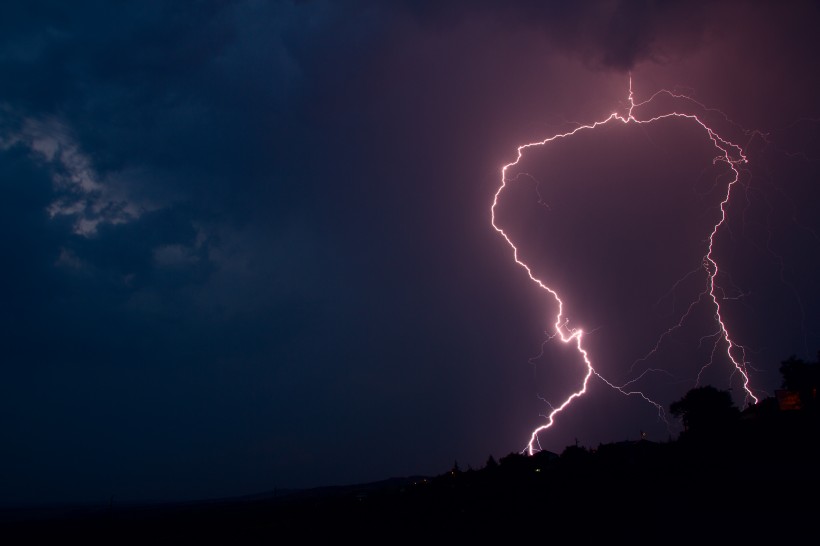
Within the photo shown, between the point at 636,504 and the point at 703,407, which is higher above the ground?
the point at 703,407

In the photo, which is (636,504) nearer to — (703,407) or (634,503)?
(634,503)

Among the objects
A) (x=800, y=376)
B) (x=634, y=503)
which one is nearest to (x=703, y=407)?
(x=800, y=376)

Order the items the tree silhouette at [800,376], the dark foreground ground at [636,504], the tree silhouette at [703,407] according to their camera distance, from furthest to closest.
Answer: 1. the tree silhouette at [703,407]
2. the tree silhouette at [800,376]
3. the dark foreground ground at [636,504]

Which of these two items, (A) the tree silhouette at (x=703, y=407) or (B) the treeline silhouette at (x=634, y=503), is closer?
(B) the treeline silhouette at (x=634, y=503)

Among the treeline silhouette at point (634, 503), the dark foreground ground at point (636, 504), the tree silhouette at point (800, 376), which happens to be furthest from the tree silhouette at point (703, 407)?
the dark foreground ground at point (636, 504)

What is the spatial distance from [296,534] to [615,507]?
33.9 feet

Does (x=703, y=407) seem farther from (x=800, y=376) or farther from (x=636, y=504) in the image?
(x=636, y=504)

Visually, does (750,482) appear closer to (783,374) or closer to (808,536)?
(808,536)

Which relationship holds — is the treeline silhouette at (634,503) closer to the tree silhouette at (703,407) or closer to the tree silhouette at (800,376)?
the tree silhouette at (800,376)

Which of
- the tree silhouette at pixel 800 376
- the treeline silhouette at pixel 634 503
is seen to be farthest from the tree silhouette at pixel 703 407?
the treeline silhouette at pixel 634 503

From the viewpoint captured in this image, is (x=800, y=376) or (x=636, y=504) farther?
(x=800, y=376)

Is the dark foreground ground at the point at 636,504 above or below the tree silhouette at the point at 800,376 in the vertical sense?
below

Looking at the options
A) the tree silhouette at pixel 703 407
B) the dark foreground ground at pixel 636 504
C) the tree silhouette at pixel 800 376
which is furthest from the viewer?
the tree silhouette at pixel 703 407

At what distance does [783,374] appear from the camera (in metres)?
36.1
